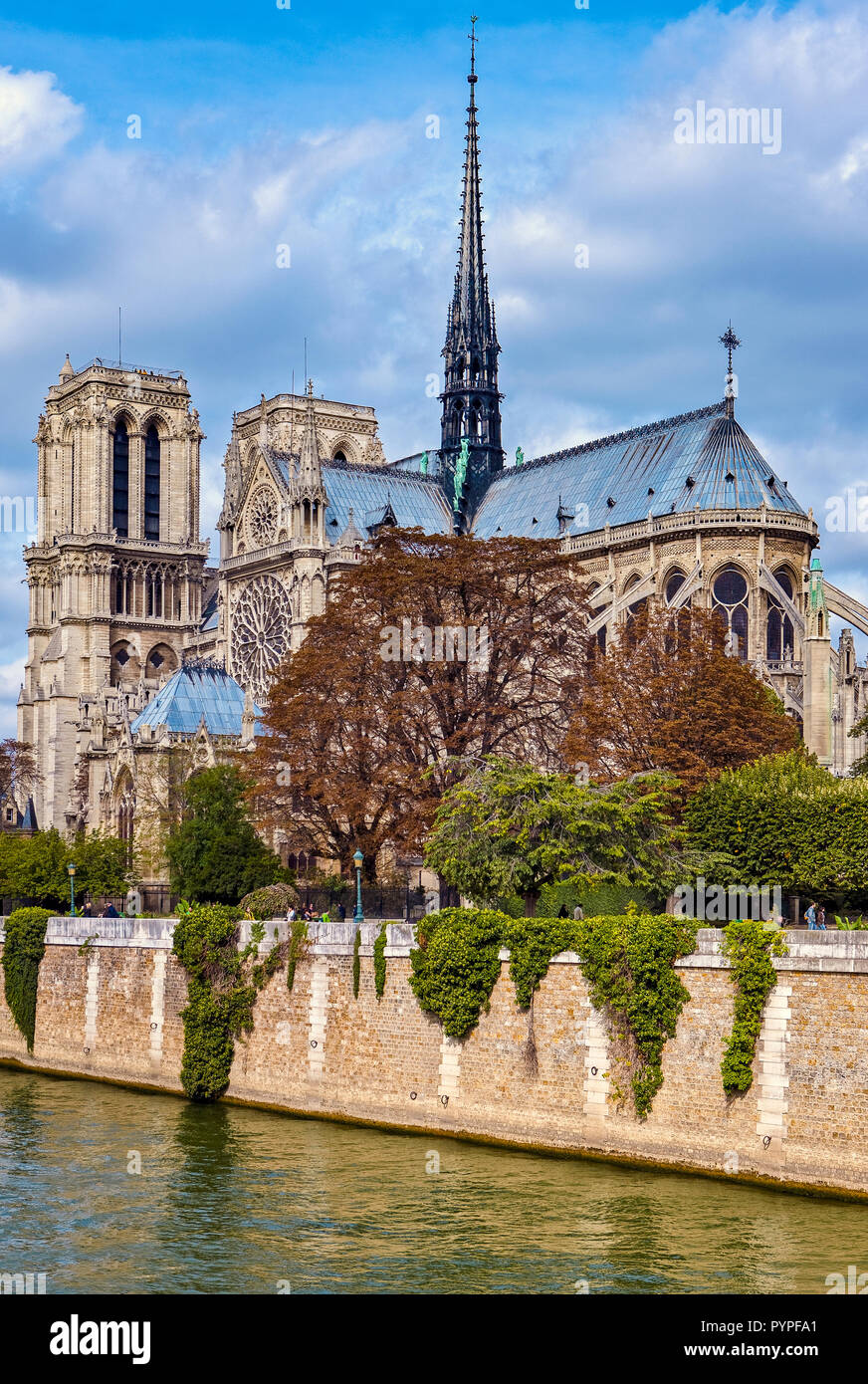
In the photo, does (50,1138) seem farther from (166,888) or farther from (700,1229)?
(166,888)

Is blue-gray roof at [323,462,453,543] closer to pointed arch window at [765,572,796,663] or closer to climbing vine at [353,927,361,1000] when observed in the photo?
pointed arch window at [765,572,796,663]

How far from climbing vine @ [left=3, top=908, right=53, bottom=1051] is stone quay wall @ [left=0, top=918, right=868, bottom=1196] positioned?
2518 mm

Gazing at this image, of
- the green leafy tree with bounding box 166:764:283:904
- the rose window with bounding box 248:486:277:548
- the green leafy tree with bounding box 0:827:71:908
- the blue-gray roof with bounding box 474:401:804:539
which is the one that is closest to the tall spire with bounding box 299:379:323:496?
the rose window with bounding box 248:486:277:548

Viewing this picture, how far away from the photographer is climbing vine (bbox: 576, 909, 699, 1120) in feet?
99.3

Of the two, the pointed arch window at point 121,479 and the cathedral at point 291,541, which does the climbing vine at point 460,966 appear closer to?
the cathedral at point 291,541

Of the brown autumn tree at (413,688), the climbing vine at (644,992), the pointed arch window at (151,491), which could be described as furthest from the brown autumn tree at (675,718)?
the pointed arch window at (151,491)

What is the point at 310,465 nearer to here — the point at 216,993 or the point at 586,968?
the point at 216,993

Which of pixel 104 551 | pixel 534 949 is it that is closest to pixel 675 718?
pixel 534 949

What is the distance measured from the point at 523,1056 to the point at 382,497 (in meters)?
54.2

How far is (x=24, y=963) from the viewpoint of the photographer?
4809 cm

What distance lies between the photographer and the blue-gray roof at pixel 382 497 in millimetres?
82750

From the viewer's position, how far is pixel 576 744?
4497 cm
